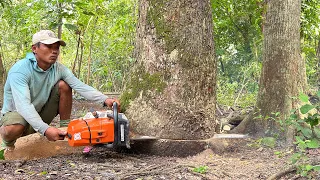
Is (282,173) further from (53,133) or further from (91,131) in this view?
(53,133)

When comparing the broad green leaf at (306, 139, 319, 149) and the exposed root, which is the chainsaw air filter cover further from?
the broad green leaf at (306, 139, 319, 149)

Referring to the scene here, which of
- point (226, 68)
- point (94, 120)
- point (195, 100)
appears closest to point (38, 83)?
point (94, 120)

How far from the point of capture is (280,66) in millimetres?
4277

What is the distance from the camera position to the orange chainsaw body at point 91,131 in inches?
119

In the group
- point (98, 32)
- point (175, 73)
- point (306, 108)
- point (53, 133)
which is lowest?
point (53, 133)

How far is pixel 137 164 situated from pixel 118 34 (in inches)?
261

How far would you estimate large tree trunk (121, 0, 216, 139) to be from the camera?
361cm

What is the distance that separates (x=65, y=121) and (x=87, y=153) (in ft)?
1.29

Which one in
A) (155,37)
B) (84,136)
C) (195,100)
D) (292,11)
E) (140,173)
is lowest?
(140,173)

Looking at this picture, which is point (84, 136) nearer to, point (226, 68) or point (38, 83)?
point (38, 83)

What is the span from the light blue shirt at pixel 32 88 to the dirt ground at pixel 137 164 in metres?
0.37

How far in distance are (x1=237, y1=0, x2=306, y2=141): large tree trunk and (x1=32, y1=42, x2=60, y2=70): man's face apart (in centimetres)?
238

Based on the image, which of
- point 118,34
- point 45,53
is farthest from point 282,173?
point 118,34

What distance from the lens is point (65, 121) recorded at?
12.3 feet
